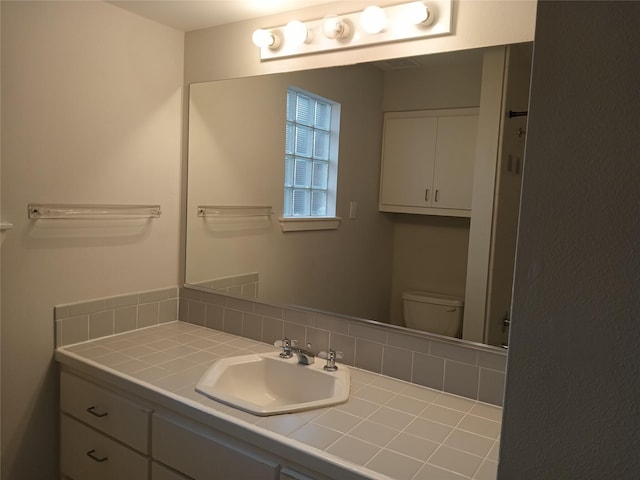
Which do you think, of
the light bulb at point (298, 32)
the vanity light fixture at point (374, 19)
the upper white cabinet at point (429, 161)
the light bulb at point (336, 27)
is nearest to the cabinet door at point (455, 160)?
the upper white cabinet at point (429, 161)

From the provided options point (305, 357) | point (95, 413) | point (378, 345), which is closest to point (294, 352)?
point (305, 357)

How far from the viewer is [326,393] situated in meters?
1.64

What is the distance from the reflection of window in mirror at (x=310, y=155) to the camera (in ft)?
6.17

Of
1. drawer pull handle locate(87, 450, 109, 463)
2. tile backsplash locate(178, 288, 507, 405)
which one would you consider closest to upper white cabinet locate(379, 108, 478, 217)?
tile backsplash locate(178, 288, 507, 405)

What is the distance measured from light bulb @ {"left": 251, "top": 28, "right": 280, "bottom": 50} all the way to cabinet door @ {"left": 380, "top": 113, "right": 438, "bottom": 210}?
0.57 meters

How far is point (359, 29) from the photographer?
1.71 metres

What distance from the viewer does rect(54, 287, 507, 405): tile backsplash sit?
155 centimetres

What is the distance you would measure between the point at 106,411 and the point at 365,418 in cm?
92

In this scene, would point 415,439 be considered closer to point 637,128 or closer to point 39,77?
point 637,128

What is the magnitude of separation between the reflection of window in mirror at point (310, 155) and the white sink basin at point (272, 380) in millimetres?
593

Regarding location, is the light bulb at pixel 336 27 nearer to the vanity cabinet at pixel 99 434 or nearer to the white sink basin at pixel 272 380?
the white sink basin at pixel 272 380

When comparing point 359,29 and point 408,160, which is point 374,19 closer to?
point 359,29

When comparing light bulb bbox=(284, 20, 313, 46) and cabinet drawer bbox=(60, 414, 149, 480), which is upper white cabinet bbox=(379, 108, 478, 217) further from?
cabinet drawer bbox=(60, 414, 149, 480)

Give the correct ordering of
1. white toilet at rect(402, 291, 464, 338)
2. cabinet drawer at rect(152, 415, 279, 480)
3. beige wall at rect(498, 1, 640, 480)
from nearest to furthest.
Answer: beige wall at rect(498, 1, 640, 480), cabinet drawer at rect(152, 415, 279, 480), white toilet at rect(402, 291, 464, 338)
